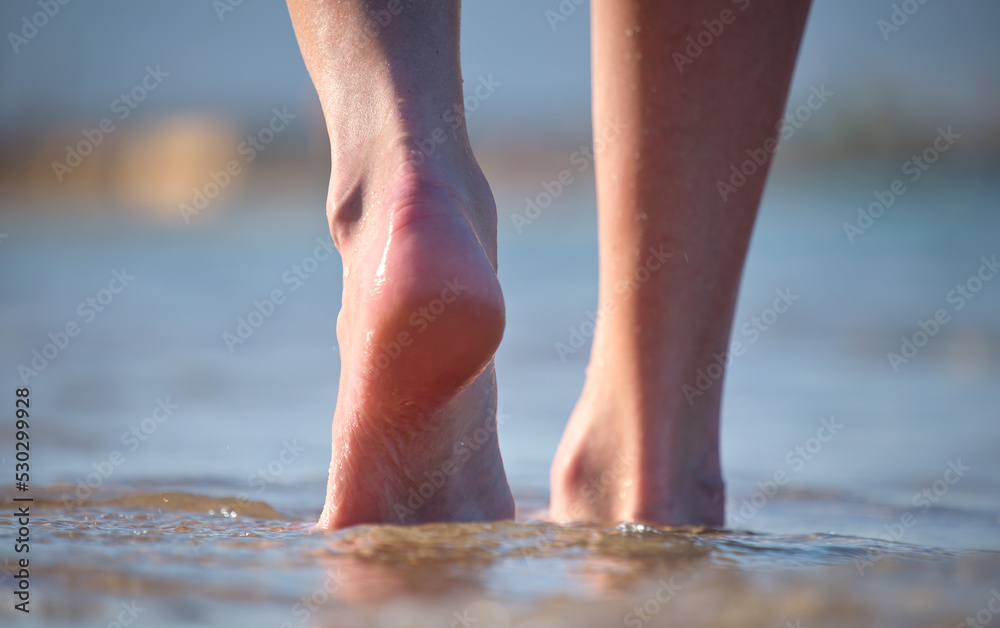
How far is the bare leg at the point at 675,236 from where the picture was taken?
3.82ft

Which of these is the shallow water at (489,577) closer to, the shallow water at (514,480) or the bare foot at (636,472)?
the shallow water at (514,480)

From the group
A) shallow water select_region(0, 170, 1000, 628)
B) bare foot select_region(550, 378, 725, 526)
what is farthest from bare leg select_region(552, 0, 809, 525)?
shallow water select_region(0, 170, 1000, 628)

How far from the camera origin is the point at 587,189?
11969 millimetres

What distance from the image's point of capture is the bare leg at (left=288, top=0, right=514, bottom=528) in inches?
36.2

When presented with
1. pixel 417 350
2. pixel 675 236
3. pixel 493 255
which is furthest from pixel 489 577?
pixel 675 236

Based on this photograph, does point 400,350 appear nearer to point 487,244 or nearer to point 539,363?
point 487,244

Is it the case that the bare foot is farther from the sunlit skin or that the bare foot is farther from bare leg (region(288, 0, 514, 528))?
bare leg (region(288, 0, 514, 528))

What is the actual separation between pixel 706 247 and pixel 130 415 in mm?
1130

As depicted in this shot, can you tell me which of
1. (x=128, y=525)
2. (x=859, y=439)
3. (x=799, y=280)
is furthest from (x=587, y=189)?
(x=128, y=525)

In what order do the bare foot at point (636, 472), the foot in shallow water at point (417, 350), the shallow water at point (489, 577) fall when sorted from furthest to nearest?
1. the bare foot at point (636, 472)
2. the foot in shallow water at point (417, 350)
3. the shallow water at point (489, 577)

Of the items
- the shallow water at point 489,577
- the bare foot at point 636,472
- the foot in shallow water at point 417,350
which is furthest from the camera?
the bare foot at point 636,472

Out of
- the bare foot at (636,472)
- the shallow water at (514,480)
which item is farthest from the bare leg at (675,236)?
the shallow water at (514,480)

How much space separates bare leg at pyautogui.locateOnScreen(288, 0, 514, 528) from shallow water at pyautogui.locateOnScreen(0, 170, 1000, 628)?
0.09 meters

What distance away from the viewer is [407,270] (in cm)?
92
